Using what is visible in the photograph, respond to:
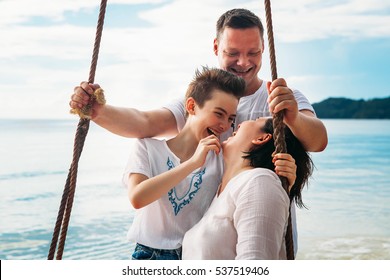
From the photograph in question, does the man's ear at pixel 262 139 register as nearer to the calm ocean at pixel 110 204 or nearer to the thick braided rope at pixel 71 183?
A: the thick braided rope at pixel 71 183

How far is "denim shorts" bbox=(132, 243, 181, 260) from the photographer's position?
150cm

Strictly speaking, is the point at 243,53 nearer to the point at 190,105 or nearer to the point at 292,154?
the point at 190,105

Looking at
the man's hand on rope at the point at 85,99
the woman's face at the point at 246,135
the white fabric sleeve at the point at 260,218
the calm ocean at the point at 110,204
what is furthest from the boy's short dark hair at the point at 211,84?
the calm ocean at the point at 110,204

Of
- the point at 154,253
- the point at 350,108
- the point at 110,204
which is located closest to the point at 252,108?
the point at 154,253

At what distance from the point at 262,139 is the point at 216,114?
16 centimetres

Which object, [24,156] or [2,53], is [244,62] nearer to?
[24,156]

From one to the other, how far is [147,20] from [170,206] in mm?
8322

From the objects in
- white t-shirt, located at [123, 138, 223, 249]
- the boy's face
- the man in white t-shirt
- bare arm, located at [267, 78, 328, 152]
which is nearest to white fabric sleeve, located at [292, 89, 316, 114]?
the man in white t-shirt

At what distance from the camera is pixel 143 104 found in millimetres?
9125

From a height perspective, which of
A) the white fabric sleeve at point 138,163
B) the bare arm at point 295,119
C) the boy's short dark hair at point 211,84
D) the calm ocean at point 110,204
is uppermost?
the calm ocean at point 110,204

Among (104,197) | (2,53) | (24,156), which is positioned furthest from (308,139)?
(2,53)

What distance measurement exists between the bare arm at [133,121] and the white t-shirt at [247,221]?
40 centimetres

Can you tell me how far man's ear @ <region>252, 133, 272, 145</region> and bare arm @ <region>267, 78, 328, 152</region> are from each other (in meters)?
0.05

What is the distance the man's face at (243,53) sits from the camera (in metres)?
1.78
